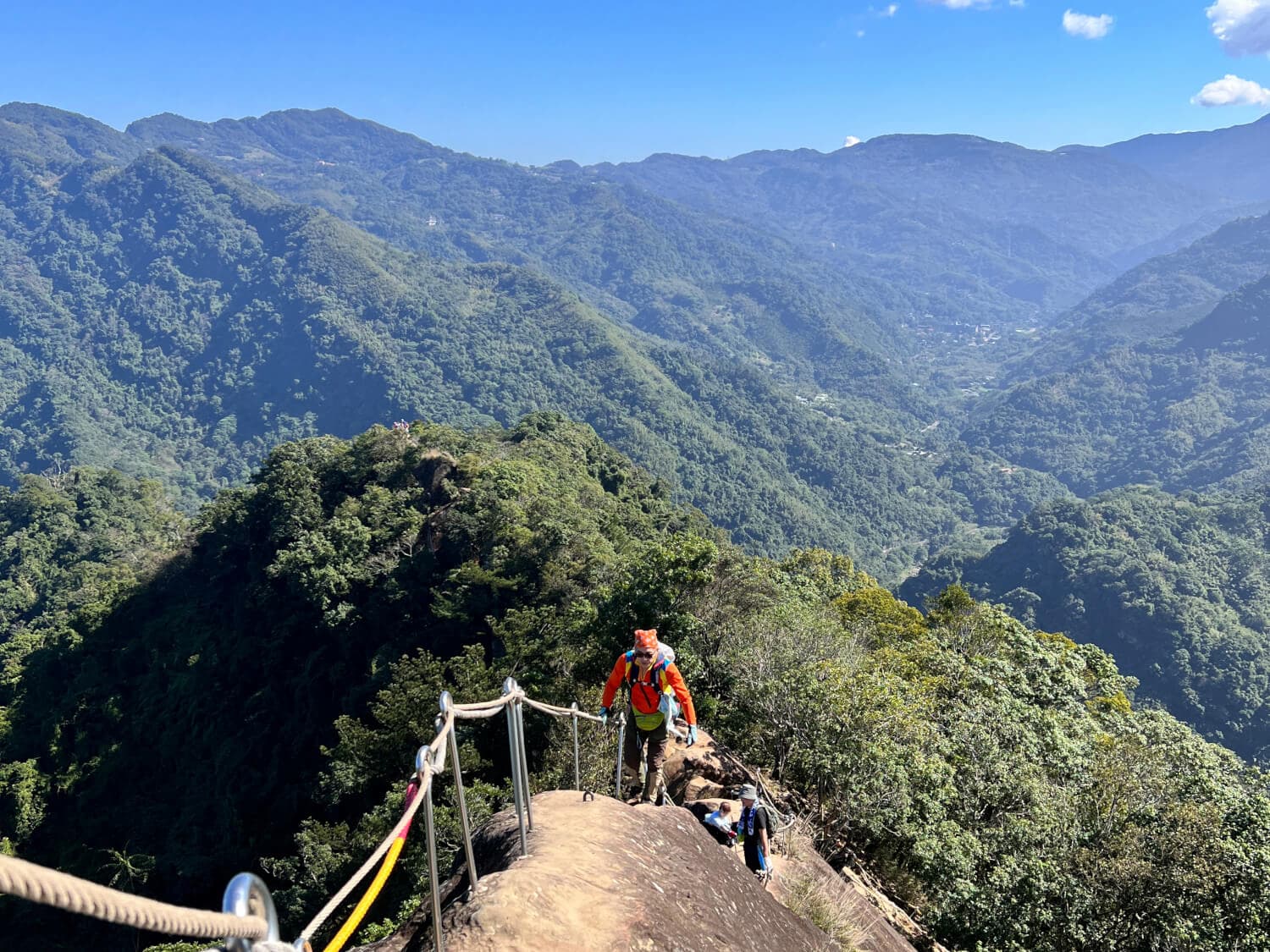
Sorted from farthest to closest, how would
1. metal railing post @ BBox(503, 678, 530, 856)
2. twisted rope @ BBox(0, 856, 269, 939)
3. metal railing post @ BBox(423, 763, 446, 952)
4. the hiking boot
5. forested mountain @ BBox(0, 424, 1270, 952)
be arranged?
1. forested mountain @ BBox(0, 424, 1270, 952)
2. the hiking boot
3. metal railing post @ BBox(503, 678, 530, 856)
4. metal railing post @ BBox(423, 763, 446, 952)
5. twisted rope @ BBox(0, 856, 269, 939)

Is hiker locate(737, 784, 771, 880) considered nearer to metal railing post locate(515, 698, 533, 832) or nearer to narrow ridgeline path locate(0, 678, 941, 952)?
narrow ridgeline path locate(0, 678, 941, 952)

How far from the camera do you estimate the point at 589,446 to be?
6956 cm

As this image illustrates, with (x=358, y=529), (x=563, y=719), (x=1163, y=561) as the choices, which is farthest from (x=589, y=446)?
(x=1163, y=561)

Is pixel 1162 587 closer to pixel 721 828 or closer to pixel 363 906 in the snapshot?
pixel 721 828

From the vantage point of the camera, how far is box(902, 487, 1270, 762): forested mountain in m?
90.9

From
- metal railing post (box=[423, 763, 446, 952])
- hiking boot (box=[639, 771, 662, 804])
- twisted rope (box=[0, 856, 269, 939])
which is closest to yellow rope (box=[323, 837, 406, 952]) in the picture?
metal railing post (box=[423, 763, 446, 952])

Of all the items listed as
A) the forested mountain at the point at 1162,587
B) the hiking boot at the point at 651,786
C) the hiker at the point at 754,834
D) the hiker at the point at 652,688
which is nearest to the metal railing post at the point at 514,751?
the hiker at the point at 652,688

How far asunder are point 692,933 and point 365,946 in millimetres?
2759

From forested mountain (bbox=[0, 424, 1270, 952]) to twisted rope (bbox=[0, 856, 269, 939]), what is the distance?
12012 mm

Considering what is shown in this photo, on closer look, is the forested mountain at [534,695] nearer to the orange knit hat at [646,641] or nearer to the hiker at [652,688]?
the hiker at [652,688]

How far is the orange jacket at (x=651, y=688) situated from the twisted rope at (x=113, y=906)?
6887mm

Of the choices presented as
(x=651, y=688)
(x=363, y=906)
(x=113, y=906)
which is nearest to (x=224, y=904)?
(x=113, y=906)

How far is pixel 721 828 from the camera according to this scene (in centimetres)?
970

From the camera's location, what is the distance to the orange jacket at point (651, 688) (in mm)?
9047
